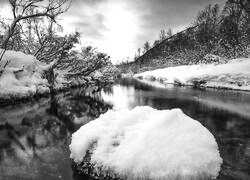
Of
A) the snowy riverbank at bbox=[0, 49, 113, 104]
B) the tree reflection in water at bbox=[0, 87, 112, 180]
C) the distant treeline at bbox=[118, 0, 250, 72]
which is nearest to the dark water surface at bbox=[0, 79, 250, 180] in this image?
the tree reflection in water at bbox=[0, 87, 112, 180]

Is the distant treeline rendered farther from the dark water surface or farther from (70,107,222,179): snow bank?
(70,107,222,179): snow bank

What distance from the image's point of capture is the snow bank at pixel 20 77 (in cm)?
1317

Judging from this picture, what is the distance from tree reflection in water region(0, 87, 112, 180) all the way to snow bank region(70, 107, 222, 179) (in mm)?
653

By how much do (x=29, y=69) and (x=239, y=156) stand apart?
47.6 feet

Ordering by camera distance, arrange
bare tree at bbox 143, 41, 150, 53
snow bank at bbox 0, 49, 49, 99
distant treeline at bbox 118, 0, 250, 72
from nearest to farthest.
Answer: snow bank at bbox 0, 49, 49, 99
distant treeline at bbox 118, 0, 250, 72
bare tree at bbox 143, 41, 150, 53

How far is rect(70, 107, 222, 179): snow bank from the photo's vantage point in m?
3.77

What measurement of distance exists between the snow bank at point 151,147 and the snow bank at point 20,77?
9682 millimetres

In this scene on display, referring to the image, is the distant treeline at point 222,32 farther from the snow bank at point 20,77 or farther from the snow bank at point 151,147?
the snow bank at point 151,147

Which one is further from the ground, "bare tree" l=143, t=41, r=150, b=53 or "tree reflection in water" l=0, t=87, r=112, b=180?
"bare tree" l=143, t=41, r=150, b=53

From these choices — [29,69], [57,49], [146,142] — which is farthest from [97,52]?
[146,142]

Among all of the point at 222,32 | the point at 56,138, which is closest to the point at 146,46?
the point at 222,32

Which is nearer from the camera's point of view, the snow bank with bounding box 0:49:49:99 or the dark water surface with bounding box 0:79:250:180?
the dark water surface with bounding box 0:79:250:180

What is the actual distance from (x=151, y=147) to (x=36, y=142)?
157 inches

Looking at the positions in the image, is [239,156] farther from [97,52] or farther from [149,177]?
[97,52]
